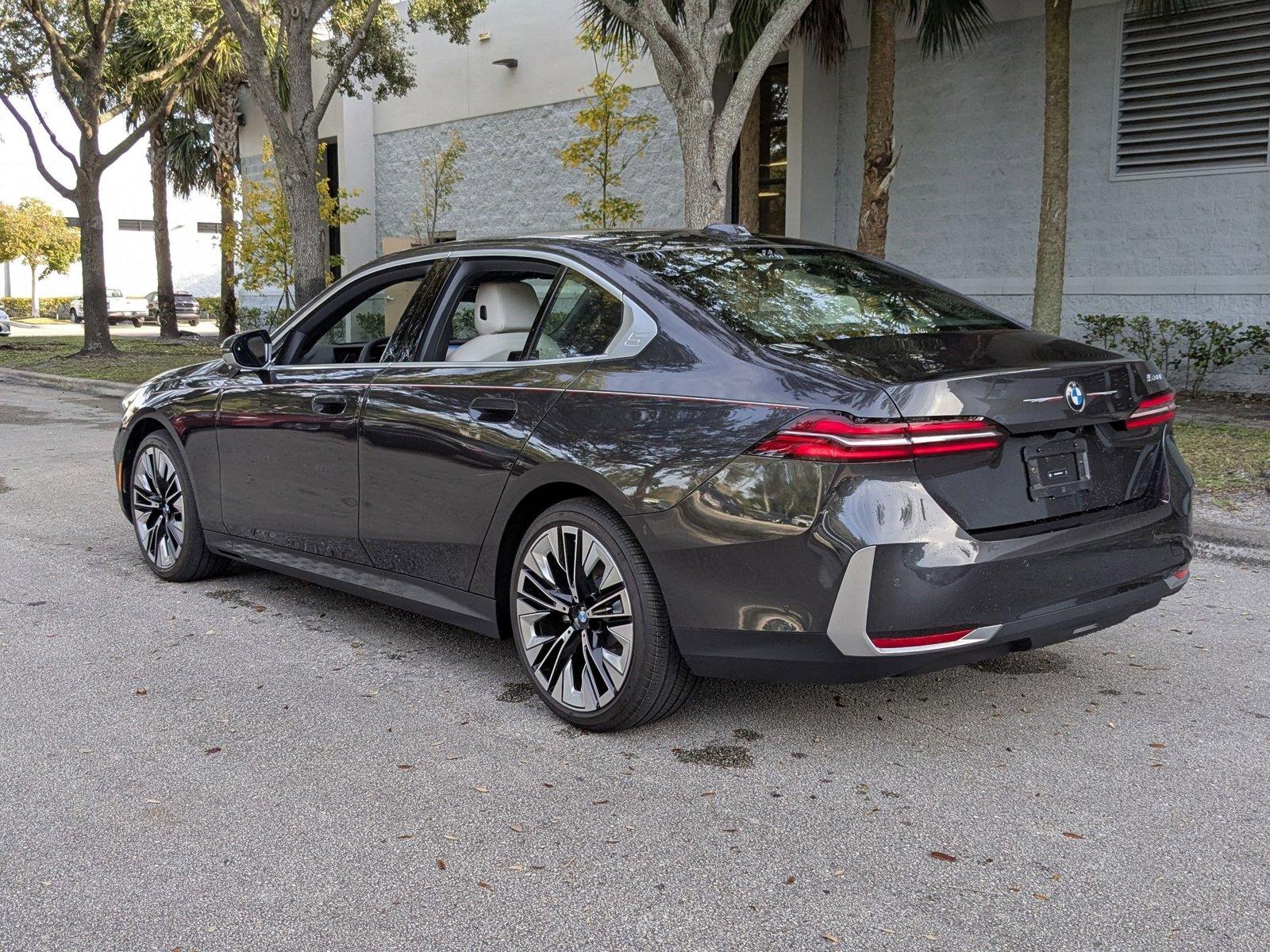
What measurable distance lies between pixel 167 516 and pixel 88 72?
17765 mm

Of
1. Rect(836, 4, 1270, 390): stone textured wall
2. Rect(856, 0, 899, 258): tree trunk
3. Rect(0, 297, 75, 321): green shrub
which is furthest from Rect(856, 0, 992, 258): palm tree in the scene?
Rect(0, 297, 75, 321): green shrub

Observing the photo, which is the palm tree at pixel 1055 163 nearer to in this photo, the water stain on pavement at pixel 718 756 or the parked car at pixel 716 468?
the parked car at pixel 716 468

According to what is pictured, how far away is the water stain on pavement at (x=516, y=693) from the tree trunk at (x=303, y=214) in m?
11.4

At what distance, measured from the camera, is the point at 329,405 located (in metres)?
4.82

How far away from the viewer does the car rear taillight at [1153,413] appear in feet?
12.4

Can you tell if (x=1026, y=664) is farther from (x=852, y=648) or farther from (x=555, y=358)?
(x=555, y=358)

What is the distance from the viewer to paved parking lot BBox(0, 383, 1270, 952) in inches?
110

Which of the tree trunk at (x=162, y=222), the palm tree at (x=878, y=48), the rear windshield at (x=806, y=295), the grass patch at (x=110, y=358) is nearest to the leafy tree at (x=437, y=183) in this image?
the grass patch at (x=110, y=358)

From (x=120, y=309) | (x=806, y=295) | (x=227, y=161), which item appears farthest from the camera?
(x=120, y=309)

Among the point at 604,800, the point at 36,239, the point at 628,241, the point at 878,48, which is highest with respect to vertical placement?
the point at 36,239

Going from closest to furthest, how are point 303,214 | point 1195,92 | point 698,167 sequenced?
point 698,167, point 1195,92, point 303,214

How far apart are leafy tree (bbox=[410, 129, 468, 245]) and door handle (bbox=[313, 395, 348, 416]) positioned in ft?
59.7

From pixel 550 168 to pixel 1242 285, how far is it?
11962mm

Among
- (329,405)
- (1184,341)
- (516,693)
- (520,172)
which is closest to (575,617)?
(516,693)
